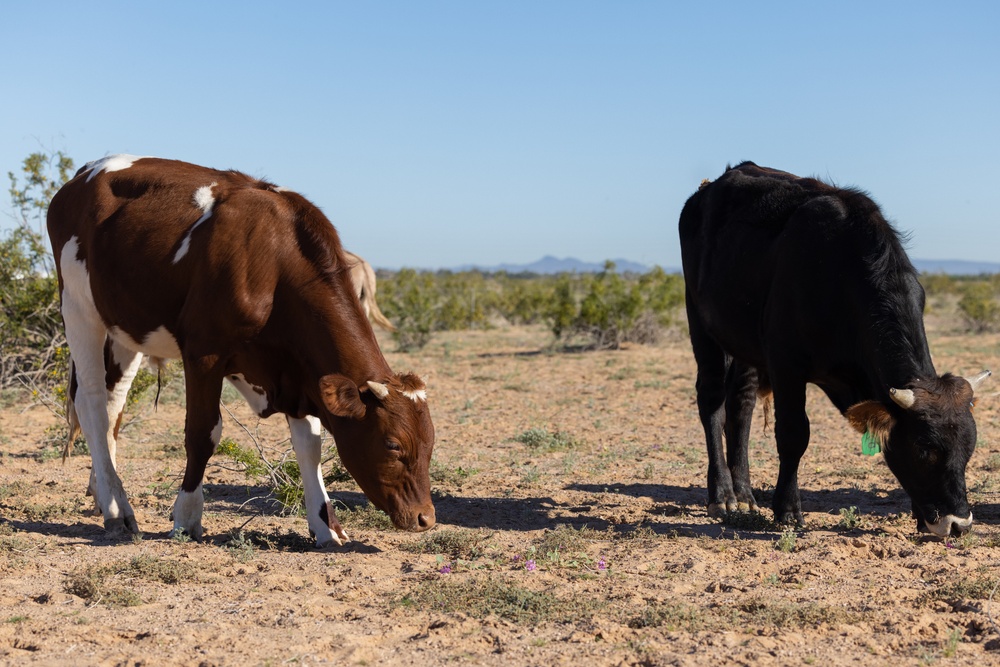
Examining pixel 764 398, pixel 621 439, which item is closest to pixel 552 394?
pixel 621 439

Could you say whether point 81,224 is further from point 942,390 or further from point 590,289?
point 590,289

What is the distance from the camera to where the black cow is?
5.27 meters

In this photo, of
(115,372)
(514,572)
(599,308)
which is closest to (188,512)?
(115,372)

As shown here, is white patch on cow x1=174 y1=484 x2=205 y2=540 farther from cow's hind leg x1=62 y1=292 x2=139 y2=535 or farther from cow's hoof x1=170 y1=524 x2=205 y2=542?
cow's hind leg x1=62 y1=292 x2=139 y2=535

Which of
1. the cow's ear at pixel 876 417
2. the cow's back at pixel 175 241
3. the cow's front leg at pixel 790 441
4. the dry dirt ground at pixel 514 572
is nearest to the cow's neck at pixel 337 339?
the cow's back at pixel 175 241

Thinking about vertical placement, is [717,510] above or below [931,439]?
below

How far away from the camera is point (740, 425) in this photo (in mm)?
7066

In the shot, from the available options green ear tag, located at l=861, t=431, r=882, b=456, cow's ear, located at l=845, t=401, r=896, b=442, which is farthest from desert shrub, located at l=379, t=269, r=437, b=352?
cow's ear, located at l=845, t=401, r=896, b=442

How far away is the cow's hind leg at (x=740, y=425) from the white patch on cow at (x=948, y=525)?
5.34 ft

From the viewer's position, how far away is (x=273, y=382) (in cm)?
560

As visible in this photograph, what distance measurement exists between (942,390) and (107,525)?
493 cm

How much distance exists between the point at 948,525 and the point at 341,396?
132 inches

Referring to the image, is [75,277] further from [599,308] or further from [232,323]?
[599,308]

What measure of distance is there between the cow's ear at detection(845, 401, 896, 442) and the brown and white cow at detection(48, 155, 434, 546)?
7.79ft
